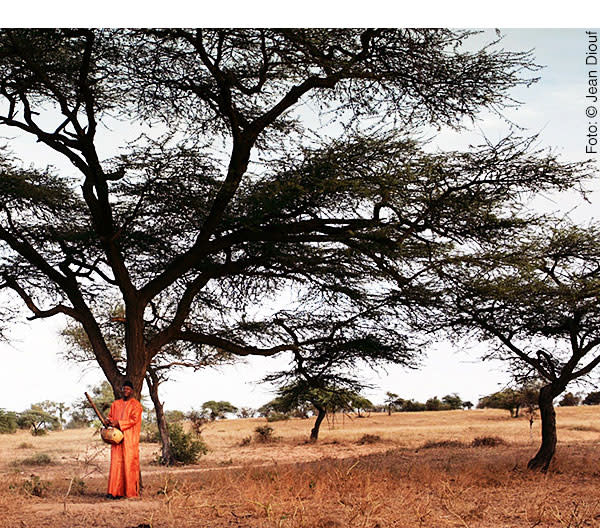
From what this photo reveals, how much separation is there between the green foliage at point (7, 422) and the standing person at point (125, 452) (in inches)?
842

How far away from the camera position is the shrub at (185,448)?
2005 centimetres

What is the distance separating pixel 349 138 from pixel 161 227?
11.9ft

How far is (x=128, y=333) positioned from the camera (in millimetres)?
10859

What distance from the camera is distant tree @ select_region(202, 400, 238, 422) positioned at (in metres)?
39.8

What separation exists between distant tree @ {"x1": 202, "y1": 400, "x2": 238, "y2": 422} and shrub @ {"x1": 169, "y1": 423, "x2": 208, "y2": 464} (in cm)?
1895

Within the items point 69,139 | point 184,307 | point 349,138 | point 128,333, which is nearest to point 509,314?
point 349,138

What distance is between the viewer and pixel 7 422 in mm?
31875

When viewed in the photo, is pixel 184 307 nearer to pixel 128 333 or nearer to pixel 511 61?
pixel 128 333

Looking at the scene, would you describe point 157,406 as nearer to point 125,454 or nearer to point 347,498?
point 125,454

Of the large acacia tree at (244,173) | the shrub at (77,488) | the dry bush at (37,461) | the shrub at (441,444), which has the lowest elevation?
the dry bush at (37,461)

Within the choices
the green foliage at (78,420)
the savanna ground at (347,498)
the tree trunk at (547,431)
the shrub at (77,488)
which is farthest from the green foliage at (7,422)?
the tree trunk at (547,431)

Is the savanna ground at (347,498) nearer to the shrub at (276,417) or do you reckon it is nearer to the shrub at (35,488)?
the shrub at (35,488)

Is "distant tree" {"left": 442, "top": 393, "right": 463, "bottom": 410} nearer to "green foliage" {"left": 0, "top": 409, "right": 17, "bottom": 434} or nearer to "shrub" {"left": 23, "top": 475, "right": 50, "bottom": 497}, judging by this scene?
"green foliage" {"left": 0, "top": 409, "right": 17, "bottom": 434}
